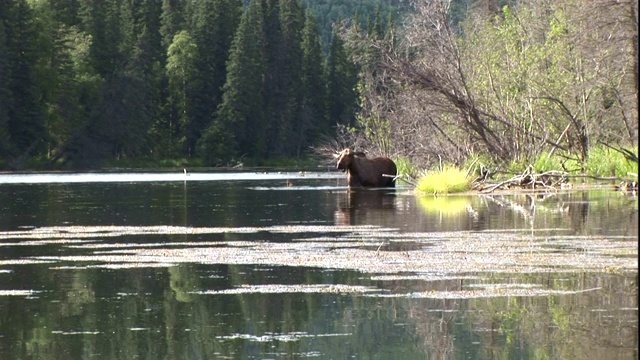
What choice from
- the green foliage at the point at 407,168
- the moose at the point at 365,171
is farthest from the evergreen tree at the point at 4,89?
the moose at the point at 365,171

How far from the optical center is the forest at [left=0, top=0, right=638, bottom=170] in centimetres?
3825

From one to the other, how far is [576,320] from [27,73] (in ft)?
288

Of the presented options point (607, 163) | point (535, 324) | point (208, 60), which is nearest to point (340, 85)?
point (208, 60)

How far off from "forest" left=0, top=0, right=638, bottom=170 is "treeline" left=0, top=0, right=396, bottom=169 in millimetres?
166

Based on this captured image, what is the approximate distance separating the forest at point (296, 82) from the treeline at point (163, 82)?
166mm

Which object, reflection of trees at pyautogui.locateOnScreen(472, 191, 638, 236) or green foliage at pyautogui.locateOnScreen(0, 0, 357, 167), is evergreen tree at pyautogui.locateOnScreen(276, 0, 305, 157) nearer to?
green foliage at pyautogui.locateOnScreen(0, 0, 357, 167)

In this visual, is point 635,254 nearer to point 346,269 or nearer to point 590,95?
point 346,269

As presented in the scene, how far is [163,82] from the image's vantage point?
115500 millimetres

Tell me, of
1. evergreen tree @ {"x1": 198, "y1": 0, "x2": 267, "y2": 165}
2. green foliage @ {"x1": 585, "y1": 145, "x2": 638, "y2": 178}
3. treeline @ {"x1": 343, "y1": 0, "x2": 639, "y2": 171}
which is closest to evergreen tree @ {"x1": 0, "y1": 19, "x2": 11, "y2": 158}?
evergreen tree @ {"x1": 198, "y1": 0, "x2": 267, "y2": 165}

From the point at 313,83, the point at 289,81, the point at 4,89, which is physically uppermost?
the point at 289,81

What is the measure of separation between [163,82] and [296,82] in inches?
616

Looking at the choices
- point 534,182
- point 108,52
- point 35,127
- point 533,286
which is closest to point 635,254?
point 533,286

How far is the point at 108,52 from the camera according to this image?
106750 mm

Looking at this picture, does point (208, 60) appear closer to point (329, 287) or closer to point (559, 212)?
point (559, 212)
